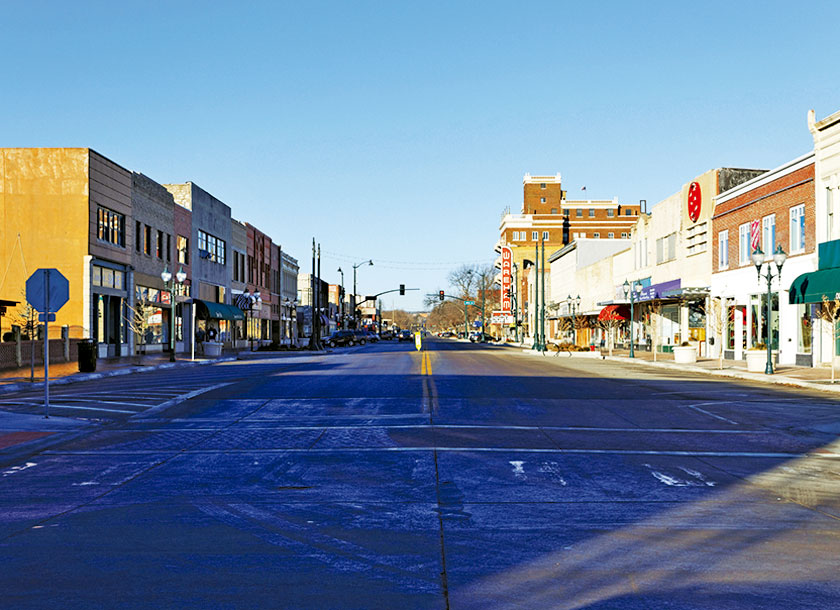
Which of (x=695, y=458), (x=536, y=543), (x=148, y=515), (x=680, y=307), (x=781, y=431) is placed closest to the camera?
(x=536, y=543)

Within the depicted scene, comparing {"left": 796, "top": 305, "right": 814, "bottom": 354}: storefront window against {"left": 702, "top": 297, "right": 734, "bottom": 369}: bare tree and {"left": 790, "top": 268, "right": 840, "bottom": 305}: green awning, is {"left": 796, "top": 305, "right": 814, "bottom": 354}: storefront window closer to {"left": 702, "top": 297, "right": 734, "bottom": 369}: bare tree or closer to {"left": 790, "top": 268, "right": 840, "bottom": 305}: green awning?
{"left": 790, "top": 268, "right": 840, "bottom": 305}: green awning

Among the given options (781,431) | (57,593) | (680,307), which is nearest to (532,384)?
(781,431)

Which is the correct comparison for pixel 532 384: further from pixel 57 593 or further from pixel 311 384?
pixel 57 593

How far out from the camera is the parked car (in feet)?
254

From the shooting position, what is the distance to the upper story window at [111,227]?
4047 centimetres

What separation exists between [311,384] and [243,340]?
44.7m

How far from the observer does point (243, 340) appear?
6694 centimetres

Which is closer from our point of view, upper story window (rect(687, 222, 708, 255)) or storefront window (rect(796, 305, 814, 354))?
storefront window (rect(796, 305, 814, 354))

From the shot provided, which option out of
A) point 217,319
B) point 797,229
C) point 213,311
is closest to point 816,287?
point 797,229

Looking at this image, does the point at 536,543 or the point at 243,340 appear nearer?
the point at 536,543

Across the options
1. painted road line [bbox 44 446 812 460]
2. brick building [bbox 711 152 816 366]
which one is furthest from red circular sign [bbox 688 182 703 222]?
painted road line [bbox 44 446 812 460]

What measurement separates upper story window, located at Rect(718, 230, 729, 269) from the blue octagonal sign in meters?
34.0

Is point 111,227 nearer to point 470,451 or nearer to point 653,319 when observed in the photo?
point 653,319

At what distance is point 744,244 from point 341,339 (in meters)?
47.6
